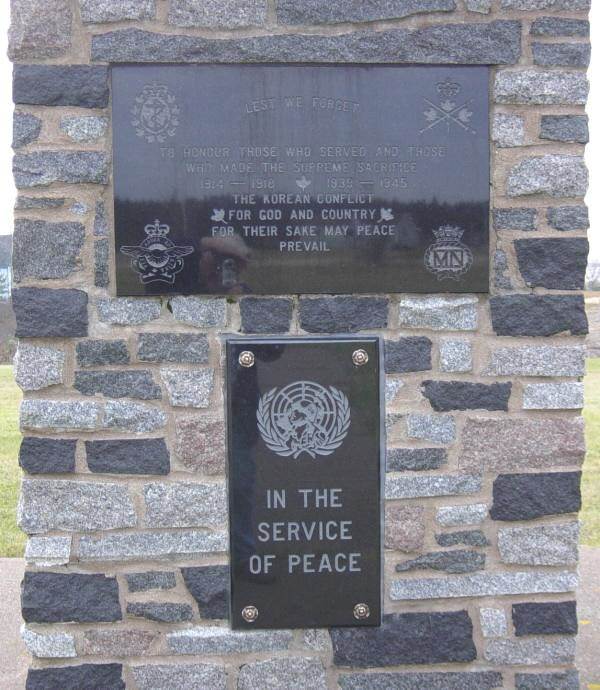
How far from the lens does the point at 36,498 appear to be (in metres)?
2.77

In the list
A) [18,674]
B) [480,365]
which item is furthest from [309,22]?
[18,674]

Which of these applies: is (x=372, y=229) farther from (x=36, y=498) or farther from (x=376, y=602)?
(x=36, y=498)

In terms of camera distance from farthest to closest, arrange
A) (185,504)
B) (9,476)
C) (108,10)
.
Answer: (9,476) < (185,504) < (108,10)

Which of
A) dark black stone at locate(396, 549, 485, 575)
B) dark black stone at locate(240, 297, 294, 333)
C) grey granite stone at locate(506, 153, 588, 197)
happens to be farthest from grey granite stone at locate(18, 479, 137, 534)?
grey granite stone at locate(506, 153, 588, 197)

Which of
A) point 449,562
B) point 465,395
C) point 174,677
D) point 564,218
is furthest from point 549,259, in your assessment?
point 174,677

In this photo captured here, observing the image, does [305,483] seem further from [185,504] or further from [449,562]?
[449,562]

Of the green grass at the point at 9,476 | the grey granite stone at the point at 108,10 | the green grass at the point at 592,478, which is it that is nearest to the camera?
the grey granite stone at the point at 108,10

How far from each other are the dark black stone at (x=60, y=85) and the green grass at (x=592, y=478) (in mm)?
4229

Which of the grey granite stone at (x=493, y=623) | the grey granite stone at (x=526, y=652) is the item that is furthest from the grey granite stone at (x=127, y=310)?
the grey granite stone at (x=526, y=652)

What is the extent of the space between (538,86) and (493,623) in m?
1.96

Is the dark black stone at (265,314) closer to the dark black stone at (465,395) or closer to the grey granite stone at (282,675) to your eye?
the dark black stone at (465,395)

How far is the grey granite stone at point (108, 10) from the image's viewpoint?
2684 millimetres

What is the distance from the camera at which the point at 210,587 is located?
2.80 metres

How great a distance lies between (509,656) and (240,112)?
87.1 inches
